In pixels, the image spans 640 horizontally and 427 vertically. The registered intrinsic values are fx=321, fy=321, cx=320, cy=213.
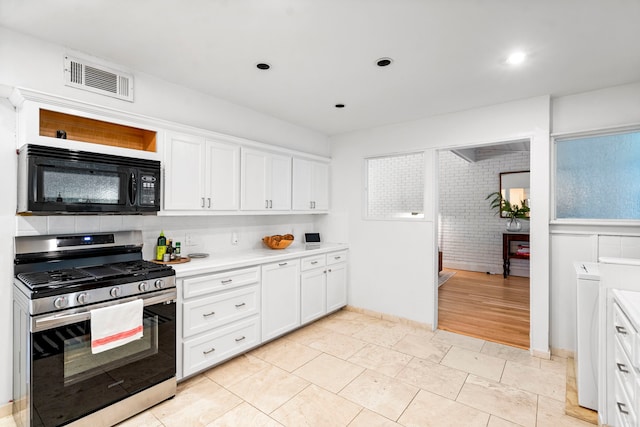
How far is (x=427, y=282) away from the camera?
3.76 metres

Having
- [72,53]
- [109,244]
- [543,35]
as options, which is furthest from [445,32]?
[109,244]

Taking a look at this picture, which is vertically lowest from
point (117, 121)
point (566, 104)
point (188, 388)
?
point (188, 388)

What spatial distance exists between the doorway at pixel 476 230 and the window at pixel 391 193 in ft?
3.22

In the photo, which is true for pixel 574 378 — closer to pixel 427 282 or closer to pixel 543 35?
pixel 427 282

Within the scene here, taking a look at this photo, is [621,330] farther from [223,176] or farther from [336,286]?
[223,176]

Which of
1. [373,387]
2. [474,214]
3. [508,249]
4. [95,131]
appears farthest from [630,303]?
[474,214]

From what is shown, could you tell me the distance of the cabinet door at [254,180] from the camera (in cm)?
333

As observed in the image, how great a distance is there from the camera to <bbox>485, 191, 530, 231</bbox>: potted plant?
6.51m

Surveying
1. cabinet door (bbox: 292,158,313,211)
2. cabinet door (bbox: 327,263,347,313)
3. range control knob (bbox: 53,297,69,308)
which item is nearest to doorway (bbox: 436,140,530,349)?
cabinet door (bbox: 327,263,347,313)

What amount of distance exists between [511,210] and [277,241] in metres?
5.26

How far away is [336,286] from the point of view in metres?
4.22

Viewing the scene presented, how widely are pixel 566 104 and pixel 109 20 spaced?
3.84 meters

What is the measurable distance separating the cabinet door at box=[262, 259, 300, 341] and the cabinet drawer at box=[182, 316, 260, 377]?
0.16 meters

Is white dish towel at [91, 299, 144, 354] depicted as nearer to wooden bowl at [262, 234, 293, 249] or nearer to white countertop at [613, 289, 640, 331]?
wooden bowl at [262, 234, 293, 249]
